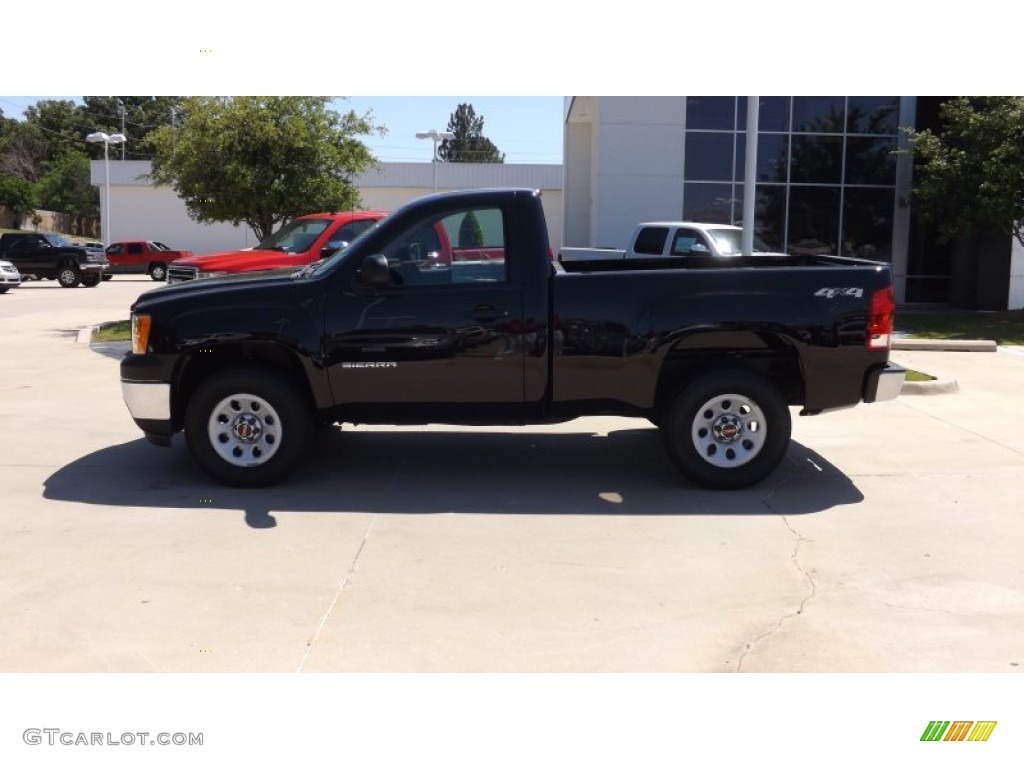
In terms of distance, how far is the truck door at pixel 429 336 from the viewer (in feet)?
23.5

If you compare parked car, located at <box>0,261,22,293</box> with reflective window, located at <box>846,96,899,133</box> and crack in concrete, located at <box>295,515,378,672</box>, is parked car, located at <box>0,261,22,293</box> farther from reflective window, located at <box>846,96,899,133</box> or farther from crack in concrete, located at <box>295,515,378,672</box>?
crack in concrete, located at <box>295,515,378,672</box>

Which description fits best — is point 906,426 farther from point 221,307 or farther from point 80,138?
point 80,138

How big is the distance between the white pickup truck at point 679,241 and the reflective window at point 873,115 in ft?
33.0

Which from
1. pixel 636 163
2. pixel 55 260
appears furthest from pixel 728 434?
pixel 55 260

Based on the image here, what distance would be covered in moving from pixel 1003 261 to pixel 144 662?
78.2ft

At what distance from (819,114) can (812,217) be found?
2430 mm

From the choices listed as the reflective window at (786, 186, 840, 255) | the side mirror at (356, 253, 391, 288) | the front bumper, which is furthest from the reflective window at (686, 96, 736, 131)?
the front bumper

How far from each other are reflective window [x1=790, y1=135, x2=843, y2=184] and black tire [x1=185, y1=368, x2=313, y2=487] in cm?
2018

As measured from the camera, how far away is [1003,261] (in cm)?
2414

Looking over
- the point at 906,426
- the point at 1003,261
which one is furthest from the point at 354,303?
the point at 1003,261

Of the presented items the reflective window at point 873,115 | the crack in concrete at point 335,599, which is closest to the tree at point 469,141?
the reflective window at point 873,115

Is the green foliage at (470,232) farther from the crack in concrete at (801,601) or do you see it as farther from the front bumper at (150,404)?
the crack in concrete at (801,601)

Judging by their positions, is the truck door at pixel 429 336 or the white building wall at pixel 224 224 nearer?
the truck door at pixel 429 336
